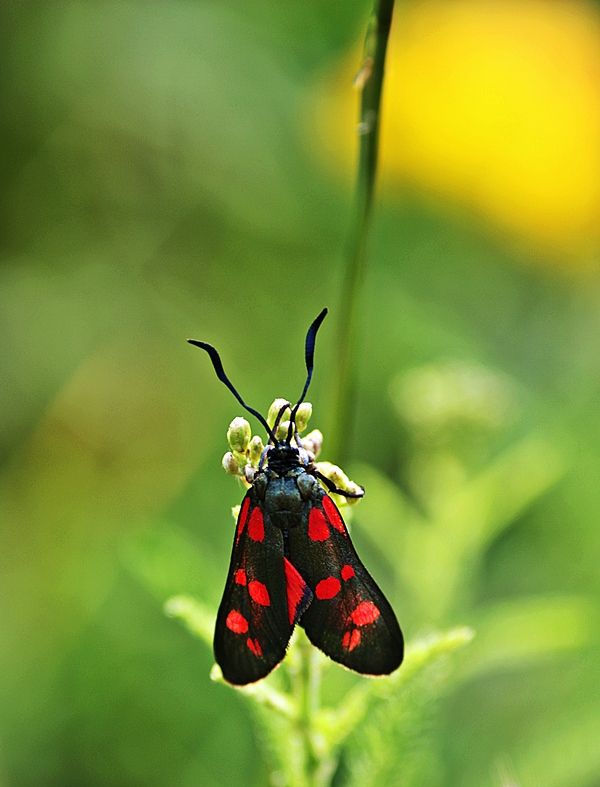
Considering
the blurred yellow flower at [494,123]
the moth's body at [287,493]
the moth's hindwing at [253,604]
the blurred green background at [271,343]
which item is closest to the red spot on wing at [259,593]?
the moth's hindwing at [253,604]

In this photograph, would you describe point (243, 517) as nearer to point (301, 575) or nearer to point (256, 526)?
point (256, 526)

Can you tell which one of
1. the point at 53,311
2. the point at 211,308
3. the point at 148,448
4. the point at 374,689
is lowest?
the point at 148,448

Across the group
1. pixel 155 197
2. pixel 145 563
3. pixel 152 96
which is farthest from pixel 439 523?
pixel 152 96

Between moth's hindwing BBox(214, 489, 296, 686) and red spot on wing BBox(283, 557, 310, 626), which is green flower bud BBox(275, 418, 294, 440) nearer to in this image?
moth's hindwing BBox(214, 489, 296, 686)

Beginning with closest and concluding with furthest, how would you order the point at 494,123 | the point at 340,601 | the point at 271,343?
the point at 340,601, the point at 271,343, the point at 494,123

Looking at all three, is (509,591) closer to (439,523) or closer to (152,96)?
(439,523)

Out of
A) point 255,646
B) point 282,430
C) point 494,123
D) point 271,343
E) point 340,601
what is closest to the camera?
point 255,646

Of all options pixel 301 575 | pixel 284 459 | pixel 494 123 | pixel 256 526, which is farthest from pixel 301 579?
pixel 494 123
